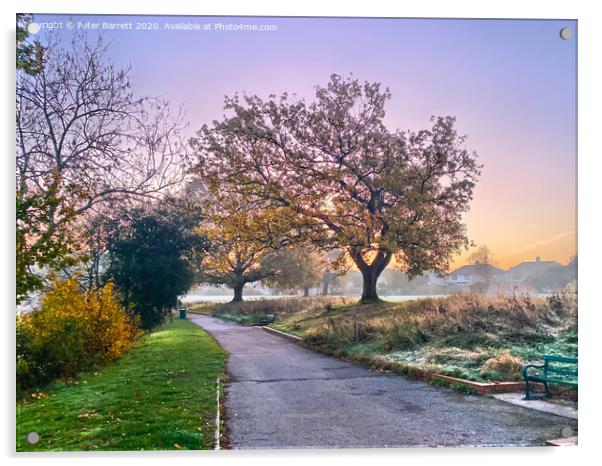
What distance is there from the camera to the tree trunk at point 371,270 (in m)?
7.97

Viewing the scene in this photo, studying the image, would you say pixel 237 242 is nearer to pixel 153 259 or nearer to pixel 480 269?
pixel 153 259

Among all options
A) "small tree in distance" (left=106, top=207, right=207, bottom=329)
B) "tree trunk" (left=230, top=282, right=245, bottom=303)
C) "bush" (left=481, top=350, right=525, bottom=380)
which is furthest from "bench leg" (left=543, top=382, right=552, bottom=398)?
"small tree in distance" (left=106, top=207, right=207, bottom=329)

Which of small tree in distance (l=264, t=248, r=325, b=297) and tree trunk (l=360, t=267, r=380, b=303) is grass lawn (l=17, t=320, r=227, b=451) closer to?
small tree in distance (l=264, t=248, r=325, b=297)

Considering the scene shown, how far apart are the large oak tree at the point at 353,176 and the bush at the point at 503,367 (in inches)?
60.2

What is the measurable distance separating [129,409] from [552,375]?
551 centimetres

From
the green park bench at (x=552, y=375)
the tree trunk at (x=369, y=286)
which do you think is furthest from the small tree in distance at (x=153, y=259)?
the green park bench at (x=552, y=375)

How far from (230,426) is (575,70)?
6475 millimetres

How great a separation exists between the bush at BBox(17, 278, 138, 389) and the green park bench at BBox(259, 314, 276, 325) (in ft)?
6.75

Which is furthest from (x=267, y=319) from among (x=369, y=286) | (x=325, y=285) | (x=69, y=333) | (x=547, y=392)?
(x=547, y=392)

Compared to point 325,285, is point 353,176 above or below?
above

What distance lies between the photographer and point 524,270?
24.0ft

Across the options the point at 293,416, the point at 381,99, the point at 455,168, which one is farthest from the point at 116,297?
the point at 455,168

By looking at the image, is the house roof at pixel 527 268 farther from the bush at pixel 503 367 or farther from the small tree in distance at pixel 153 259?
the small tree in distance at pixel 153 259

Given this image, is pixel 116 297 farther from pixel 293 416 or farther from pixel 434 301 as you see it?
pixel 434 301
